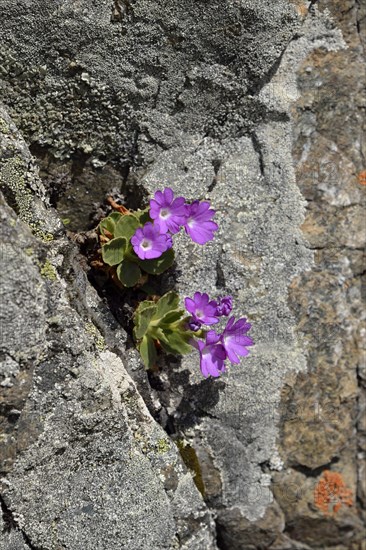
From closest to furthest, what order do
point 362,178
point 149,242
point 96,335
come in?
point 96,335
point 149,242
point 362,178

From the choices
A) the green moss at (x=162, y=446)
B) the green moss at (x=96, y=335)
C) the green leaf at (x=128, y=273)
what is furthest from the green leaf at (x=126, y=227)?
the green moss at (x=162, y=446)

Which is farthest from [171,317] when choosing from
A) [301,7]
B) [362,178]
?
[301,7]

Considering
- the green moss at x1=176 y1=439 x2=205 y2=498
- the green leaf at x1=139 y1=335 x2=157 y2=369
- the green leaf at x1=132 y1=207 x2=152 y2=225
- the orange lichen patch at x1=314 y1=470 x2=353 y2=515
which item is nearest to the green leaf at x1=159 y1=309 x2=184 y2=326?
the green leaf at x1=139 y1=335 x2=157 y2=369

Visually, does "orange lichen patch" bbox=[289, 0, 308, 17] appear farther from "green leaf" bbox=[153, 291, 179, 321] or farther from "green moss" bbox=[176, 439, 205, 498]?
"green moss" bbox=[176, 439, 205, 498]

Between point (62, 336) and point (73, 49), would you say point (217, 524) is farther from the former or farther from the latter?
point (73, 49)

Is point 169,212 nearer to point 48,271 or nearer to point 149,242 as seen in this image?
point 149,242

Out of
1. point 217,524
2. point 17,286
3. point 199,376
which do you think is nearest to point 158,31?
point 17,286
